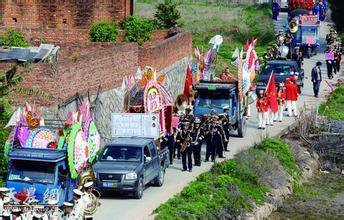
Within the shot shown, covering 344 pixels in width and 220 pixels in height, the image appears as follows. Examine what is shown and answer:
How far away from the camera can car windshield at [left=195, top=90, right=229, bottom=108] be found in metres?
38.7

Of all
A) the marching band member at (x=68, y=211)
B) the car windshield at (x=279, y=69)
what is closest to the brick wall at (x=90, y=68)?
the car windshield at (x=279, y=69)

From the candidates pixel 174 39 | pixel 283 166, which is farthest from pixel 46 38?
pixel 283 166

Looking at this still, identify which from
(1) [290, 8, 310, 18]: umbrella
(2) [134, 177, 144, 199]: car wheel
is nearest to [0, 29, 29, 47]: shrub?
(2) [134, 177, 144, 199]: car wheel

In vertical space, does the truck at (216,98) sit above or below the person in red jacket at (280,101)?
above

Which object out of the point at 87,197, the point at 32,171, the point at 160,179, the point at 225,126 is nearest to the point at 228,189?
the point at 160,179

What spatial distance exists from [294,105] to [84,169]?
18.5 m

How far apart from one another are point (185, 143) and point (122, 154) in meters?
3.66

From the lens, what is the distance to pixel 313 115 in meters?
41.4

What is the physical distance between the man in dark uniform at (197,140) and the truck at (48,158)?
6.41 metres

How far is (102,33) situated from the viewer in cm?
4556

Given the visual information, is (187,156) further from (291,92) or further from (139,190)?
(291,92)

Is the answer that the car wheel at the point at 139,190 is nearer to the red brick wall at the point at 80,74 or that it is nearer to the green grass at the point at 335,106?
the red brick wall at the point at 80,74

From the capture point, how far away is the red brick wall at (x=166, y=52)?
42081 mm

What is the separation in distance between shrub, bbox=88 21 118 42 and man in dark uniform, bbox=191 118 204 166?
11.5m
